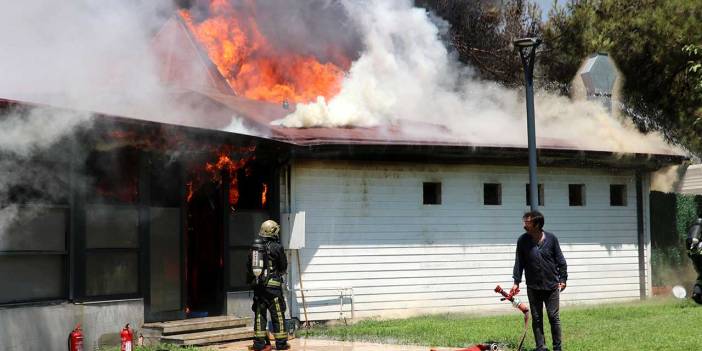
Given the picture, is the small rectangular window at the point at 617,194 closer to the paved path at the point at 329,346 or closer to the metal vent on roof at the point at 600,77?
the metal vent on roof at the point at 600,77

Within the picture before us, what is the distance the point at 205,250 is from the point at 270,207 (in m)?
1.34

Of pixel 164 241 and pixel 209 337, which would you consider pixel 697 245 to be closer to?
pixel 209 337

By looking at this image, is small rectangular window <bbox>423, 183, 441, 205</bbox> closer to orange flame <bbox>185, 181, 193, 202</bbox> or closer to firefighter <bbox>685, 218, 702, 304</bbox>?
firefighter <bbox>685, 218, 702, 304</bbox>

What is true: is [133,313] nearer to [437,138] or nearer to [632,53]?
[437,138]

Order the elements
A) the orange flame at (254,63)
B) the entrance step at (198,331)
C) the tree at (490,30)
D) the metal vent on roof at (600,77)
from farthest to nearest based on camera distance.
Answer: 1. the tree at (490,30)
2. the metal vent on roof at (600,77)
3. the orange flame at (254,63)
4. the entrance step at (198,331)

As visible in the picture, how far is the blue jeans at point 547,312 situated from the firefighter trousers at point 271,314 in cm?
350

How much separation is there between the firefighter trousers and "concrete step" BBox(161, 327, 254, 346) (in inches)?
39.9

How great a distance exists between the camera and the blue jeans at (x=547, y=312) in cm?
1047

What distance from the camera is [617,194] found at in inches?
768

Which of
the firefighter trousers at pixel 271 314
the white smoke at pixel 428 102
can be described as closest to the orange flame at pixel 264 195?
the white smoke at pixel 428 102

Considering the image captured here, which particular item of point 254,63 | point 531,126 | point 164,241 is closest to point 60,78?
point 164,241

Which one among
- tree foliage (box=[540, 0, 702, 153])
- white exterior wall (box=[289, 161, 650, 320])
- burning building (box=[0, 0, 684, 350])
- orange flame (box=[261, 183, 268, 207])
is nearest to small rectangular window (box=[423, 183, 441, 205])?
burning building (box=[0, 0, 684, 350])

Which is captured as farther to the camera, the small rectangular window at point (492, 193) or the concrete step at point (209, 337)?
the small rectangular window at point (492, 193)

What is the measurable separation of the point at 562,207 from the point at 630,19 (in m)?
9.11
